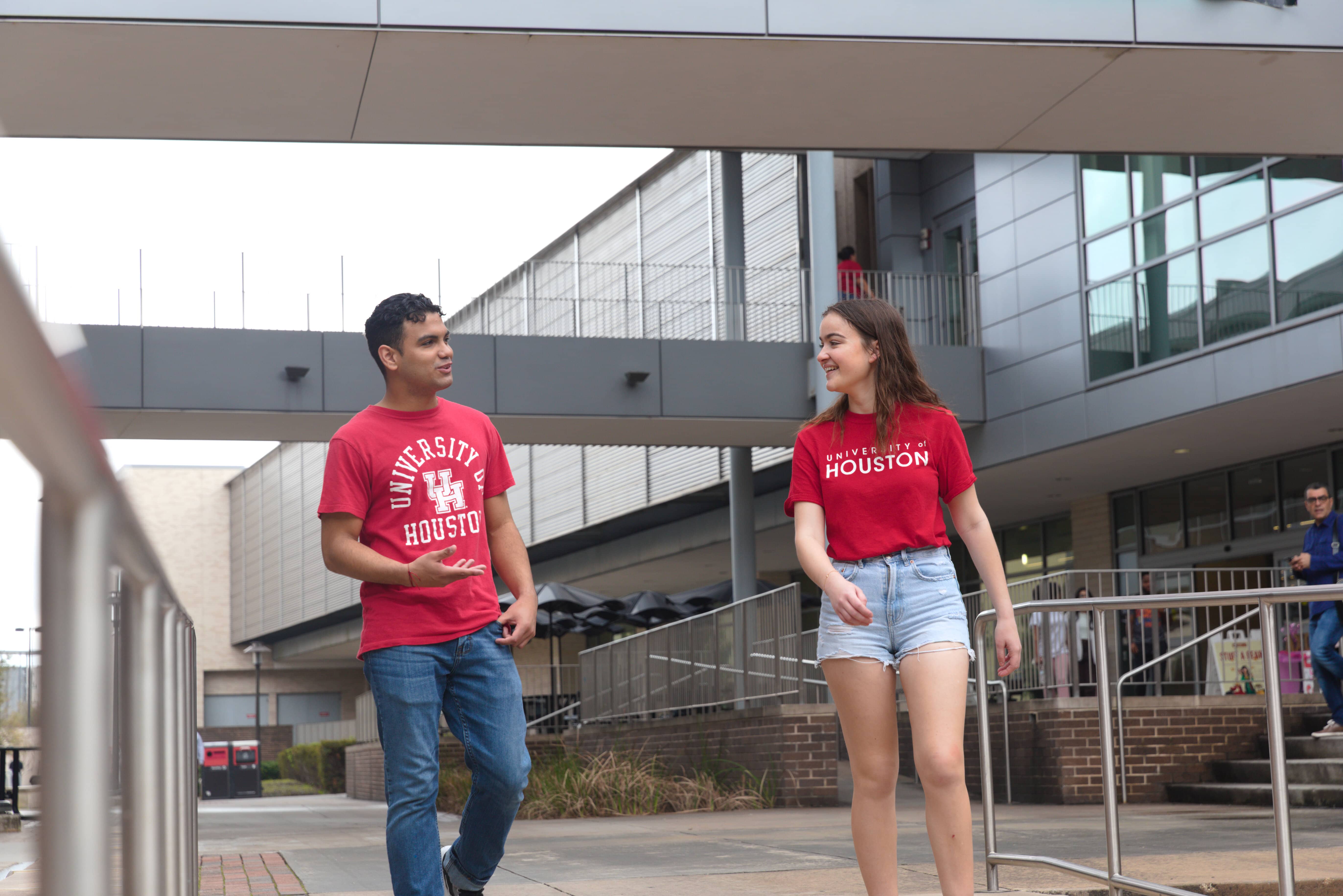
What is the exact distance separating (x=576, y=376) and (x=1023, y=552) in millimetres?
10597

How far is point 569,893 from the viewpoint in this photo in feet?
20.0

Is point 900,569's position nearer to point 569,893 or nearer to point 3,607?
point 569,893

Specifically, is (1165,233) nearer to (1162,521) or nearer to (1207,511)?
(1207,511)

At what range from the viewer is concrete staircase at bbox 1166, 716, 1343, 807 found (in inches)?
208

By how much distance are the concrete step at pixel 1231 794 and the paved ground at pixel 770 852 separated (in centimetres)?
10

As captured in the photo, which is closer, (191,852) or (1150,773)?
(191,852)

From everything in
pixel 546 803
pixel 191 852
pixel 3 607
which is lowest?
pixel 546 803

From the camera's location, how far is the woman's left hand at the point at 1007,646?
4168 millimetres

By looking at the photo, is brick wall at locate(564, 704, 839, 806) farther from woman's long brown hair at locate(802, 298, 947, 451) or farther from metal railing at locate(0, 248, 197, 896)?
metal railing at locate(0, 248, 197, 896)

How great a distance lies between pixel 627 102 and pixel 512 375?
10657 mm

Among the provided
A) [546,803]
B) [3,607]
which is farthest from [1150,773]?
[3,607]

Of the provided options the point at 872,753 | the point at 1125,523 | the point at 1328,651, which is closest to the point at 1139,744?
the point at 1328,651

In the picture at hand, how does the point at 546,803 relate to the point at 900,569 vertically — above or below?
below

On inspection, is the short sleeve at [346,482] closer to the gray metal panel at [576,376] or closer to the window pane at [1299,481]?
the gray metal panel at [576,376]
